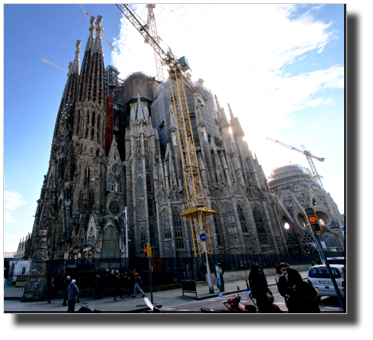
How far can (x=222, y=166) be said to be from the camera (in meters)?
38.2

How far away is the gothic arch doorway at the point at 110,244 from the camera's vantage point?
29516 mm

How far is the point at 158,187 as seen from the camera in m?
35.8

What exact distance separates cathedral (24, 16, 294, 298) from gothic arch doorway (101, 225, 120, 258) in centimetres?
14

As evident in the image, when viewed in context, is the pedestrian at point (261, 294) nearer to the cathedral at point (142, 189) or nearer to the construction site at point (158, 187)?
the construction site at point (158, 187)

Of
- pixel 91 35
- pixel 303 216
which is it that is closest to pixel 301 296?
A: pixel 303 216

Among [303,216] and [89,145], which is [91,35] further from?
[303,216]

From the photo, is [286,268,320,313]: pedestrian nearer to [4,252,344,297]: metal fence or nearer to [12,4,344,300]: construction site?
[4,252,344,297]: metal fence

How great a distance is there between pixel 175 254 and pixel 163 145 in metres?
23.4

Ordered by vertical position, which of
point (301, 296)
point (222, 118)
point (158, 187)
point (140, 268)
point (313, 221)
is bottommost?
point (301, 296)

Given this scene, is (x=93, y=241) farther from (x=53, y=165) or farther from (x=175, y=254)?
(x=53, y=165)

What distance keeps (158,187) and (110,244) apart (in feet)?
37.4

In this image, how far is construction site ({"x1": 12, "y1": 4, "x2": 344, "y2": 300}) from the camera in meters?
30.6
